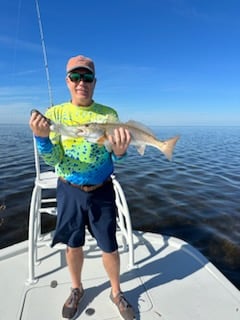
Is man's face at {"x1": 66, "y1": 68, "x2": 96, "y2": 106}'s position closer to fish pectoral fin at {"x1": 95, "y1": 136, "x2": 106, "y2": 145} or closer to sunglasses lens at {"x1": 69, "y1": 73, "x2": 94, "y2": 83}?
sunglasses lens at {"x1": 69, "y1": 73, "x2": 94, "y2": 83}

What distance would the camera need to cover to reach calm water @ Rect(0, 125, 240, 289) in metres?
6.90

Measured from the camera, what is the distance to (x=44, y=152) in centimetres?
284

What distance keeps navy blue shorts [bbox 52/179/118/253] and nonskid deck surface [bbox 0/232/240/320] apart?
74cm

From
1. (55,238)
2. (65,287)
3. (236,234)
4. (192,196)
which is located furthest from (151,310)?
(192,196)

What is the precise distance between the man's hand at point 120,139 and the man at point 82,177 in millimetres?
81

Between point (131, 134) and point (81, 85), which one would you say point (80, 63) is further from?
point (131, 134)

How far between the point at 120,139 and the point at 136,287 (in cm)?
205

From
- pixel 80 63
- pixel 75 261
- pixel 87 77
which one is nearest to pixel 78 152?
pixel 87 77

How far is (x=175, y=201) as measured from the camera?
970 centimetres

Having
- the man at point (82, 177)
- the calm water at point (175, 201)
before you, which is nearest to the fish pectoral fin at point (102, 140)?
the man at point (82, 177)

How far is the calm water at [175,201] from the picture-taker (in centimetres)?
690

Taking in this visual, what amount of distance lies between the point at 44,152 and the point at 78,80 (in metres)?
0.85

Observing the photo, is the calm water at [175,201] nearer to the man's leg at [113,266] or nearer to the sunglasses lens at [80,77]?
the man's leg at [113,266]

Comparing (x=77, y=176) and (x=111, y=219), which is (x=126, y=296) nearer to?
(x=111, y=219)
